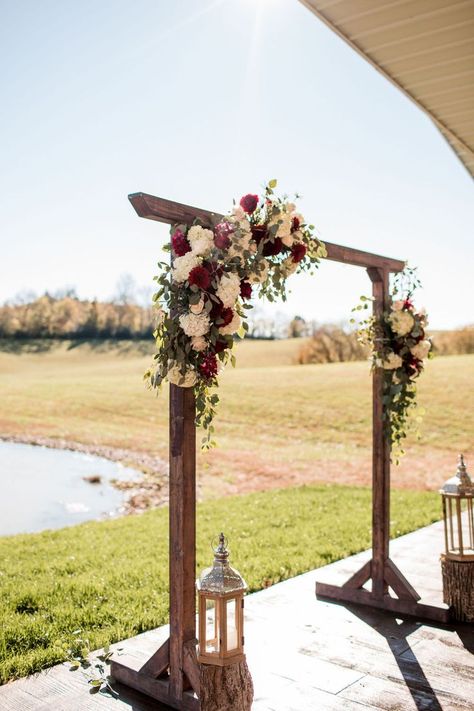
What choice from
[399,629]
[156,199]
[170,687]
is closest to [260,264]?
[156,199]

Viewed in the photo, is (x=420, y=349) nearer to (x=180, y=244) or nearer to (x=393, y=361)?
(x=393, y=361)

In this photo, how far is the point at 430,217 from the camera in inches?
637

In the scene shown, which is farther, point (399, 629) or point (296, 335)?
point (296, 335)

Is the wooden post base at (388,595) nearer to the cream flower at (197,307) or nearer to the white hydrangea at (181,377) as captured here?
the white hydrangea at (181,377)

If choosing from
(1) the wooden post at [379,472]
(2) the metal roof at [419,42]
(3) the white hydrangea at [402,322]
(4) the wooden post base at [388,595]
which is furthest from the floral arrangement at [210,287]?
(4) the wooden post base at [388,595]

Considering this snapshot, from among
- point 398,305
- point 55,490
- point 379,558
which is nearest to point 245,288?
point 398,305

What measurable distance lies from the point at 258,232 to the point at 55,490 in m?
9.04

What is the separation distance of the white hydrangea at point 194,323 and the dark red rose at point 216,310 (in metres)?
0.06

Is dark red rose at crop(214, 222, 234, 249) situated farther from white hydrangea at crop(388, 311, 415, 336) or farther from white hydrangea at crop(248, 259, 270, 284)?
white hydrangea at crop(388, 311, 415, 336)

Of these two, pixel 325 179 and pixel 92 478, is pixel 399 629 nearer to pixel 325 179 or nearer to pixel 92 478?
pixel 325 179

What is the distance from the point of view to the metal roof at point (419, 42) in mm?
2850

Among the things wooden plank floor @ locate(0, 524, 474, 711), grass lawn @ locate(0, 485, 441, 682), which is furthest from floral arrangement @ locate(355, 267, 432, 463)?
grass lawn @ locate(0, 485, 441, 682)

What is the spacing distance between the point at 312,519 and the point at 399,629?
3284 millimetres

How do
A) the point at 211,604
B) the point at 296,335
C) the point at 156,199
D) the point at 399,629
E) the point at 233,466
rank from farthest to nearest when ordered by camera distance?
the point at 296,335, the point at 233,466, the point at 211,604, the point at 399,629, the point at 156,199
